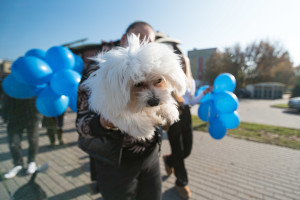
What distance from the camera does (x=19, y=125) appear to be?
2.53 meters

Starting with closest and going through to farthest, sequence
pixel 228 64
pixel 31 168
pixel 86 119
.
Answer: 1. pixel 86 119
2. pixel 228 64
3. pixel 31 168

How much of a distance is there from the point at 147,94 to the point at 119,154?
0.62 metres

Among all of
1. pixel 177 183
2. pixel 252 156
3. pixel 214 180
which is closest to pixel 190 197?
pixel 177 183

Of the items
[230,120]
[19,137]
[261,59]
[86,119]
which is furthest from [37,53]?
[261,59]

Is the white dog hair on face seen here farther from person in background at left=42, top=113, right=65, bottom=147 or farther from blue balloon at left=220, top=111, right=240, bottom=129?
person in background at left=42, top=113, right=65, bottom=147

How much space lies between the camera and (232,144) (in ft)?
15.7

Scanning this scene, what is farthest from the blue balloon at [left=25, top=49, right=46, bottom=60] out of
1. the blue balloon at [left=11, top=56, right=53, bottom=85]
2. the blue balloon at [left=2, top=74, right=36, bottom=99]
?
the blue balloon at [left=2, top=74, right=36, bottom=99]

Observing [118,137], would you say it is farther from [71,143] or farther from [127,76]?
[71,143]

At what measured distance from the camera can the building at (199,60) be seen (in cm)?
180

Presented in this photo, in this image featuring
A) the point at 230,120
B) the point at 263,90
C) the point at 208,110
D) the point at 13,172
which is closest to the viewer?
the point at 230,120

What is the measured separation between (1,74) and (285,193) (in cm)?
552

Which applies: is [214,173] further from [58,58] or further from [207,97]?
[58,58]

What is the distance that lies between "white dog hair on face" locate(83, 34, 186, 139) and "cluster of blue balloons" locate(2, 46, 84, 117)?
4.22ft

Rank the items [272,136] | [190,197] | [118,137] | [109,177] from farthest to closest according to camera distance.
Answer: [272,136] < [190,197] < [109,177] < [118,137]
